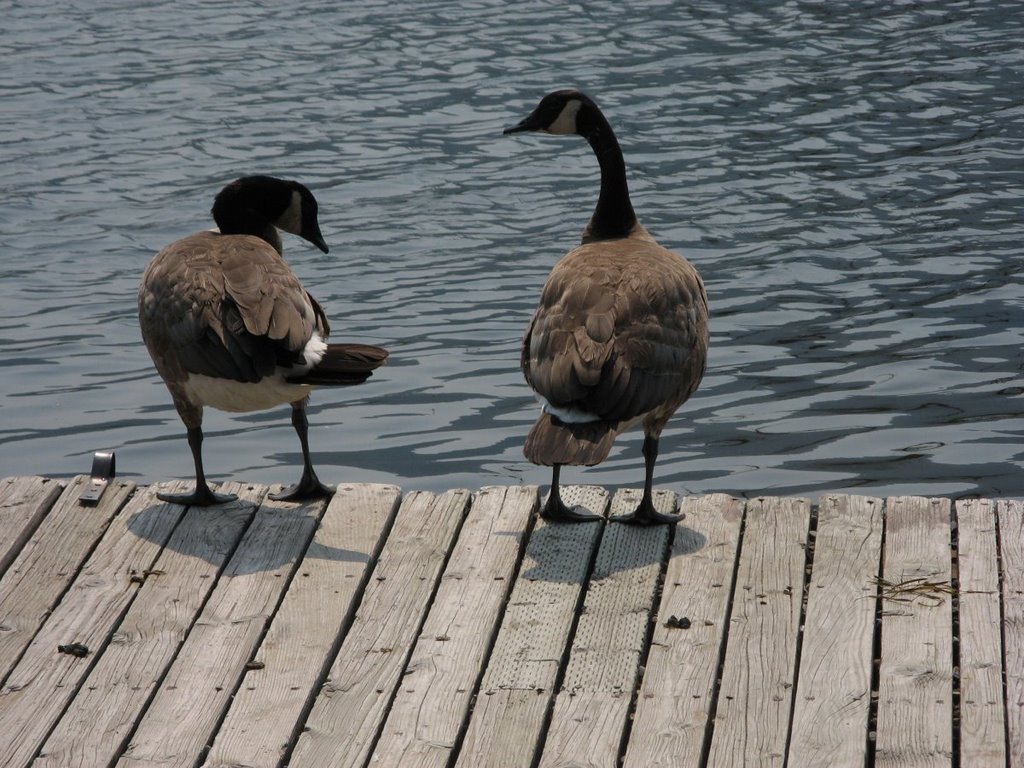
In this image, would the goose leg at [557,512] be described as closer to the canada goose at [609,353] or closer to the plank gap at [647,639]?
the canada goose at [609,353]

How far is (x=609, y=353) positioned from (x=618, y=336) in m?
0.13

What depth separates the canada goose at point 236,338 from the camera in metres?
6.01

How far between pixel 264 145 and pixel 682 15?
6845mm

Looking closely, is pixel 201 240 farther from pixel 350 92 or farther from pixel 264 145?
pixel 350 92

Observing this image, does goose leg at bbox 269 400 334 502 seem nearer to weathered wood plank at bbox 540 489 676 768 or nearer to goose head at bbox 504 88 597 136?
weathered wood plank at bbox 540 489 676 768

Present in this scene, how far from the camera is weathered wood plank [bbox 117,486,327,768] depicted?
15.0 ft

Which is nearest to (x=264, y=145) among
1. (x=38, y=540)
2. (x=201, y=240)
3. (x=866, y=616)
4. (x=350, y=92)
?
(x=350, y=92)

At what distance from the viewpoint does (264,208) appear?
Result: 24.2 feet

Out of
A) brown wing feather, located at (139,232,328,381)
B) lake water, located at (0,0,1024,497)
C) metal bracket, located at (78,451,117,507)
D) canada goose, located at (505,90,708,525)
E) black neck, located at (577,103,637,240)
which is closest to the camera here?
canada goose, located at (505,90,708,525)

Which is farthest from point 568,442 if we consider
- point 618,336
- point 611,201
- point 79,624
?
point 611,201

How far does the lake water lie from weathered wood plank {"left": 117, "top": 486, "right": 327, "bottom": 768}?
224cm

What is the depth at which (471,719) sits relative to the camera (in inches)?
184

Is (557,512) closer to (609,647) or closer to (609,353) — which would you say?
(609,353)

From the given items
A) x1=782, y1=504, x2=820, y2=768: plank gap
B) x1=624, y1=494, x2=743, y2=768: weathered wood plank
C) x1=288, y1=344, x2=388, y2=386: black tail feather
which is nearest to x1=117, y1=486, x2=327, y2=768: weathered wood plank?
x1=288, y1=344, x2=388, y2=386: black tail feather
